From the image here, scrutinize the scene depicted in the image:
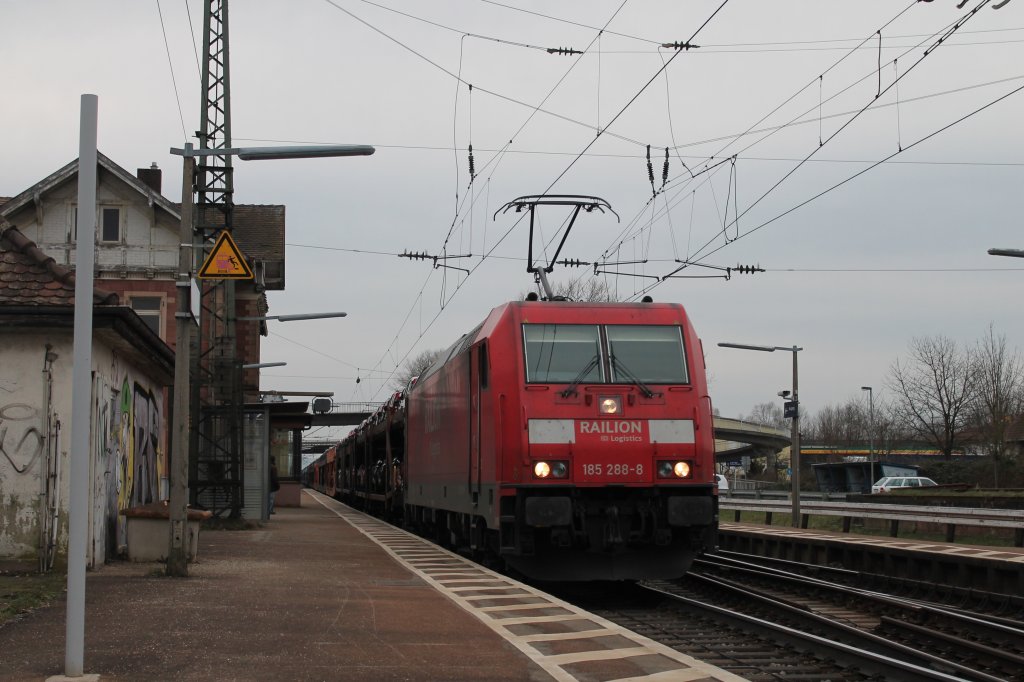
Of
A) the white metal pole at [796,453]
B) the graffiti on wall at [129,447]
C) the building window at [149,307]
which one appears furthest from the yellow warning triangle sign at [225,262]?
the building window at [149,307]

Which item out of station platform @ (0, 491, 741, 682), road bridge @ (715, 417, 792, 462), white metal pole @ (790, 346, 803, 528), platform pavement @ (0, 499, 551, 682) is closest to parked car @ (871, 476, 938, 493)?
white metal pole @ (790, 346, 803, 528)

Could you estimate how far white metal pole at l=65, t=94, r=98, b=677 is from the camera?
6797mm

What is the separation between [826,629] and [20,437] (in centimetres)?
934

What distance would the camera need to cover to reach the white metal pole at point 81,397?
6.80 m

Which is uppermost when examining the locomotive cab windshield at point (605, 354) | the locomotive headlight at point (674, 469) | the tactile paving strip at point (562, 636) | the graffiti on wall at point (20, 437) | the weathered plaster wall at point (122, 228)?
the weathered plaster wall at point (122, 228)

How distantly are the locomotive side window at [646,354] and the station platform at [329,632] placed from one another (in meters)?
2.89

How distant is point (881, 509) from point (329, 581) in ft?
74.7

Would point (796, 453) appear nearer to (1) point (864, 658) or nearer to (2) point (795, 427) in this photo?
(2) point (795, 427)

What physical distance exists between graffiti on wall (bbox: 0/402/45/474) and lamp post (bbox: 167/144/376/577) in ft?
5.16

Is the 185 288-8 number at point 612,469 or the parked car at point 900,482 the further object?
the parked car at point 900,482

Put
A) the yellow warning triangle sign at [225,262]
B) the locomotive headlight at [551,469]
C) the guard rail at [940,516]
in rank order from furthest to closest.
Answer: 1. the guard rail at [940,516]
2. the yellow warning triangle sign at [225,262]
3. the locomotive headlight at [551,469]

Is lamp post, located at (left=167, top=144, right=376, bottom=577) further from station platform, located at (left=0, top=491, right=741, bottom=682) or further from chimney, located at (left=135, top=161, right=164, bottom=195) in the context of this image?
chimney, located at (left=135, top=161, right=164, bottom=195)

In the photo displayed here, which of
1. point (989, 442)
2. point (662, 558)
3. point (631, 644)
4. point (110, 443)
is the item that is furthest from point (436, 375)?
point (989, 442)

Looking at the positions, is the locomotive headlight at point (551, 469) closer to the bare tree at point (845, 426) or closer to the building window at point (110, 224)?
the building window at point (110, 224)
